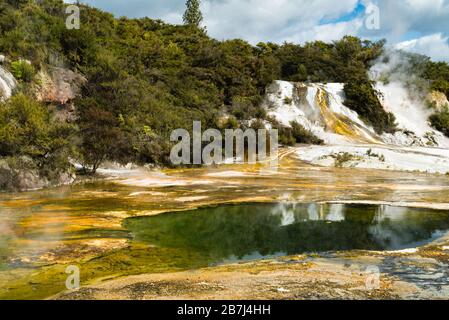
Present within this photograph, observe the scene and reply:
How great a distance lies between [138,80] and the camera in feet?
143

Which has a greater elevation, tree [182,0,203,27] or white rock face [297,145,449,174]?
tree [182,0,203,27]

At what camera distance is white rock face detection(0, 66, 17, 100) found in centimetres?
2721

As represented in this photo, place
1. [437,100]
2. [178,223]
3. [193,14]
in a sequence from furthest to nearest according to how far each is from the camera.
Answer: [193,14], [437,100], [178,223]

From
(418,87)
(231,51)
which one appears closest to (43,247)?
(231,51)

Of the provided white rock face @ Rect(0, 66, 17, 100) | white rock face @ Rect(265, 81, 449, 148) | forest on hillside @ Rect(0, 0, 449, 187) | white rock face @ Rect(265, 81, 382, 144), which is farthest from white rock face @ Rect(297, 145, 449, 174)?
A: white rock face @ Rect(0, 66, 17, 100)

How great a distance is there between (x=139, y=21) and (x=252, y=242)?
66454 millimetres

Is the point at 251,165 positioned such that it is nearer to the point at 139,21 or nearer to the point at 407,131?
the point at 407,131

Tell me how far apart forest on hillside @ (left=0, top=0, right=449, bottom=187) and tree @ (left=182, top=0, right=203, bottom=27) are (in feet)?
34.8

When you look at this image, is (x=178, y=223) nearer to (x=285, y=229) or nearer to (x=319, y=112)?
(x=285, y=229)

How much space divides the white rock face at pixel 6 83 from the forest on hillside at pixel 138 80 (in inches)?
25.0

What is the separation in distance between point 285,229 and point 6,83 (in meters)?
21.8

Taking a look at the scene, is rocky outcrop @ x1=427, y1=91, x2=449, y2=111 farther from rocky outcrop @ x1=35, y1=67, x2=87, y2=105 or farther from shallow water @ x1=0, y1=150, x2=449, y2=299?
rocky outcrop @ x1=35, y1=67, x2=87, y2=105

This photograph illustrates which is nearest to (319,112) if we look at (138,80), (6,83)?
(138,80)

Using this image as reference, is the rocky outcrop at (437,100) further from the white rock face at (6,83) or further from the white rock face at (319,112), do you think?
the white rock face at (6,83)
